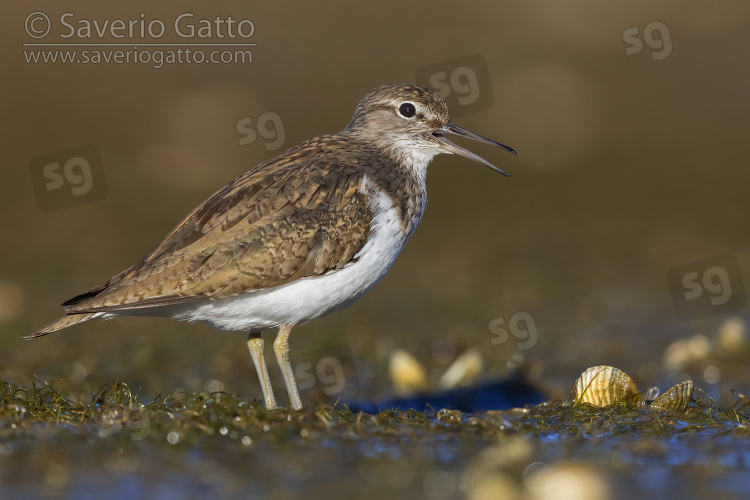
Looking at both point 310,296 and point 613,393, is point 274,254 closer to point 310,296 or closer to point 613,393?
point 310,296

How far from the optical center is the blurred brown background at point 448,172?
35.1 feet

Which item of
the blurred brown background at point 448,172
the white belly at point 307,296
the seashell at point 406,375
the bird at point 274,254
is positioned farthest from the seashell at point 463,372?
the white belly at point 307,296

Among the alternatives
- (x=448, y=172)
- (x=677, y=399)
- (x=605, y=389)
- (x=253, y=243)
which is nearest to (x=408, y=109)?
(x=253, y=243)

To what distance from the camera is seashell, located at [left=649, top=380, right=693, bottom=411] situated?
7199 mm

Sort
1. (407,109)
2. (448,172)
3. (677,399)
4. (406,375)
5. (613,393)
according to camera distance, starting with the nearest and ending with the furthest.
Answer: (677,399)
(613,393)
(407,109)
(406,375)
(448,172)

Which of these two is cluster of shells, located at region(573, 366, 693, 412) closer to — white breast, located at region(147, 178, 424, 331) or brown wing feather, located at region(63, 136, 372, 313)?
white breast, located at region(147, 178, 424, 331)

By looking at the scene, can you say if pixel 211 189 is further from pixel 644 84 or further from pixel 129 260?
pixel 644 84

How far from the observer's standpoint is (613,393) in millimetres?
7352

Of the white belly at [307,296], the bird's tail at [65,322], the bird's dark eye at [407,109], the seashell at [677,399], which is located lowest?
the seashell at [677,399]

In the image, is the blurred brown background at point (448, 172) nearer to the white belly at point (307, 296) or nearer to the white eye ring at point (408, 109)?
the white belly at point (307, 296)

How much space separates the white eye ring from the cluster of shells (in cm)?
269

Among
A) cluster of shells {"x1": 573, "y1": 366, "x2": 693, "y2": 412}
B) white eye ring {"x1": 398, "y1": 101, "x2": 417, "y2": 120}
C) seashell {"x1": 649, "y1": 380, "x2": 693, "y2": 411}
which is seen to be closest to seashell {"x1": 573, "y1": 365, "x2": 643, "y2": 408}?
cluster of shells {"x1": 573, "y1": 366, "x2": 693, "y2": 412}

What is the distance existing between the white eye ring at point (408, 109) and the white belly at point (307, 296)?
1.36m

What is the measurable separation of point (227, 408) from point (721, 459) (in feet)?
9.90
